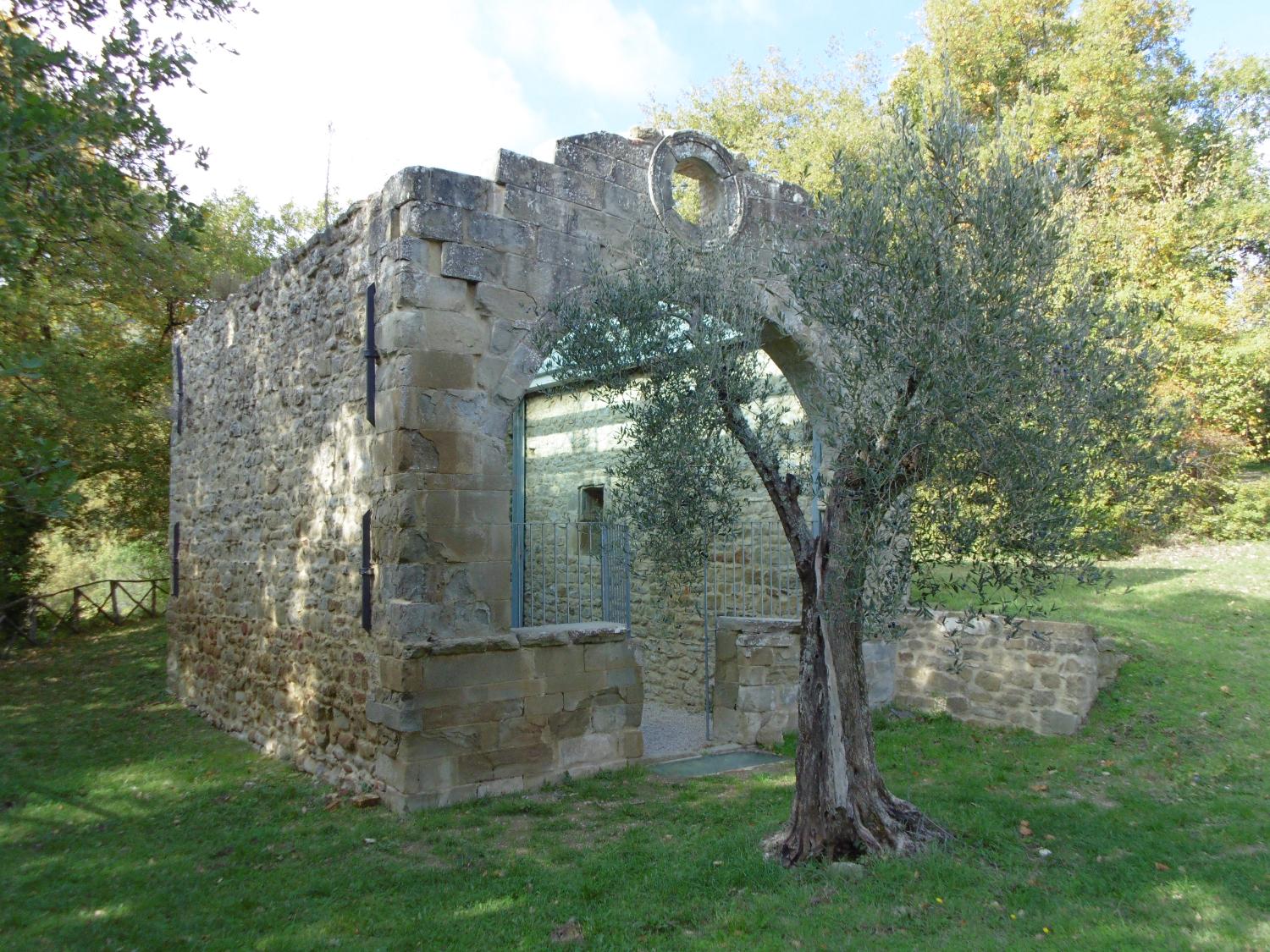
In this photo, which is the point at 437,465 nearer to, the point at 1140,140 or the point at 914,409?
the point at 914,409

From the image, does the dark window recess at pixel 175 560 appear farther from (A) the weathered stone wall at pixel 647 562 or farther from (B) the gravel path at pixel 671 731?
(B) the gravel path at pixel 671 731

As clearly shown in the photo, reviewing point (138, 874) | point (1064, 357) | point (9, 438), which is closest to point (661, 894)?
point (138, 874)

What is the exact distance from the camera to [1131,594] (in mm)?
10797

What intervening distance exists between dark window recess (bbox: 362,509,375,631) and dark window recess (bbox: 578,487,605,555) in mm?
6018

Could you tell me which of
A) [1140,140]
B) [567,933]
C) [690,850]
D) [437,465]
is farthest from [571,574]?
[1140,140]

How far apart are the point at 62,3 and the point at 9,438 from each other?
19.1 ft

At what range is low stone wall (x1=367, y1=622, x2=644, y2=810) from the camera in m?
6.69

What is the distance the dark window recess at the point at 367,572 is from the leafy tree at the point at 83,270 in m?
2.15

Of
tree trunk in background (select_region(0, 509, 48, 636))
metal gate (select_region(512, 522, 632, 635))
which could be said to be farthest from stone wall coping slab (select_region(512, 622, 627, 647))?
tree trunk in background (select_region(0, 509, 48, 636))

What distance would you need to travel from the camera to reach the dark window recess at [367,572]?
7215 mm

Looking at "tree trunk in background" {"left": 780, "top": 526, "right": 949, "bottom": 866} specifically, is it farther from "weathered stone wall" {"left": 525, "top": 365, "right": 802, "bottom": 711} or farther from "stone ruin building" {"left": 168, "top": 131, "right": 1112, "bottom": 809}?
"weathered stone wall" {"left": 525, "top": 365, "right": 802, "bottom": 711}

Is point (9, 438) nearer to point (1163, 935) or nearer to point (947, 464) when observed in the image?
point (947, 464)

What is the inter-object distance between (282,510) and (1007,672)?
290 inches

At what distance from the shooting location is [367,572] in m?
7.23
